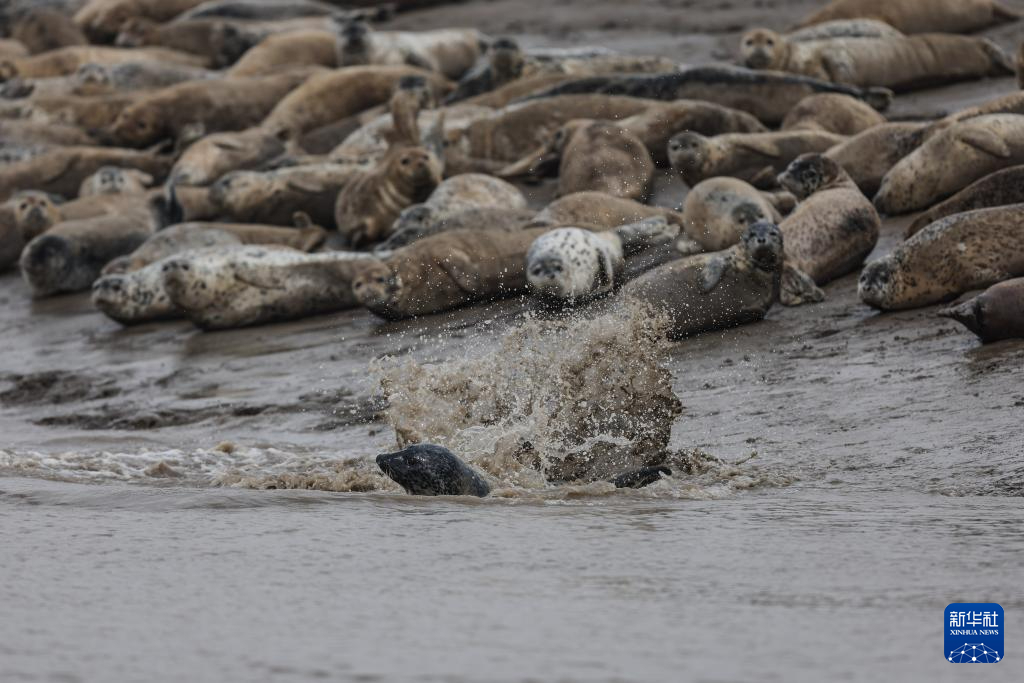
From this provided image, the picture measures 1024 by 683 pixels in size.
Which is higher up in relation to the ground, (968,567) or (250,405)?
(968,567)

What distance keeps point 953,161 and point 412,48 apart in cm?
945

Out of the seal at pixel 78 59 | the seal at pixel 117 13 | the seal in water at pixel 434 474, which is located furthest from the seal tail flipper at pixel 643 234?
the seal at pixel 117 13

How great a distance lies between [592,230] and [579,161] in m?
1.75

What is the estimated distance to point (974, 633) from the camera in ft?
9.59

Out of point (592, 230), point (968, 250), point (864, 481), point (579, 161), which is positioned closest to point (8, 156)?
point (579, 161)

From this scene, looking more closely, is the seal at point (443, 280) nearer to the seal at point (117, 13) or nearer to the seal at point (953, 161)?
the seal at point (953, 161)

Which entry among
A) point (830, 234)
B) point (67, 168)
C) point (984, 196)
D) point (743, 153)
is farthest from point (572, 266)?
point (67, 168)

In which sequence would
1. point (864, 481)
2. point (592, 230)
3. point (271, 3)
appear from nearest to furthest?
point (864, 481)
point (592, 230)
point (271, 3)

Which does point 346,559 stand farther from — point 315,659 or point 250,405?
point 250,405

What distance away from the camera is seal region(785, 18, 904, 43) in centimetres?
1377

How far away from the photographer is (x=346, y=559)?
3674 mm

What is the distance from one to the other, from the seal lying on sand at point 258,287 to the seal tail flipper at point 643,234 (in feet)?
4.92

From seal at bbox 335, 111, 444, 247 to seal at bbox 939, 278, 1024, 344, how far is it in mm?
4985

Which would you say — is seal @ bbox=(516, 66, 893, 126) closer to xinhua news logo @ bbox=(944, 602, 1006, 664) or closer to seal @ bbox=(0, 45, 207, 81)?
seal @ bbox=(0, 45, 207, 81)
